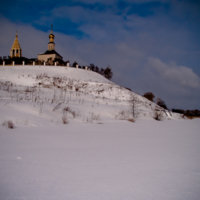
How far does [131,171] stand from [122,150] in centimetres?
90

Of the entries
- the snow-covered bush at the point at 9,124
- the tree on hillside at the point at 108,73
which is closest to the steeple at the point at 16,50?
the tree on hillside at the point at 108,73

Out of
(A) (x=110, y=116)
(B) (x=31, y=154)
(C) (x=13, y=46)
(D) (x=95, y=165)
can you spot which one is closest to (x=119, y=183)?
(D) (x=95, y=165)

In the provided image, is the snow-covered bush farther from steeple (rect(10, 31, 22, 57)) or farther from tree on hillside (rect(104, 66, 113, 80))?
steeple (rect(10, 31, 22, 57))

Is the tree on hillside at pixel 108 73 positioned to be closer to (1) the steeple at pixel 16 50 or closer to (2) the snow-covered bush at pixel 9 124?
(1) the steeple at pixel 16 50

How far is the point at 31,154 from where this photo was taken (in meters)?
2.34

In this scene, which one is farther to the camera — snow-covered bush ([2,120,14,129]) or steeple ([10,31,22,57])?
steeple ([10,31,22,57])

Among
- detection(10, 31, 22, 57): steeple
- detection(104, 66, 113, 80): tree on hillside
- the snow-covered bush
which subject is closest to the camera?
the snow-covered bush

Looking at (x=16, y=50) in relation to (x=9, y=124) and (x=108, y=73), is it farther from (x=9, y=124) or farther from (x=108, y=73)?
(x=9, y=124)

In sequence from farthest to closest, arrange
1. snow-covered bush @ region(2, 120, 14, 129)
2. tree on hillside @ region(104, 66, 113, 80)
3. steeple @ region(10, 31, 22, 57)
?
steeple @ region(10, 31, 22, 57) → tree on hillside @ region(104, 66, 113, 80) → snow-covered bush @ region(2, 120, 14, 129)

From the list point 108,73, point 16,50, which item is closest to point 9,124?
point 108,73

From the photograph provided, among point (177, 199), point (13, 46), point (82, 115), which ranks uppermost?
point (13, 46)

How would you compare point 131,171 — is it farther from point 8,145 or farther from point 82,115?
point 82,115

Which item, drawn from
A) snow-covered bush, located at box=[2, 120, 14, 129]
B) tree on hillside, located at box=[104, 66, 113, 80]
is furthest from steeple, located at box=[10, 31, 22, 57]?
snow-covered bush, located at box=[2, 120, 14, 129]

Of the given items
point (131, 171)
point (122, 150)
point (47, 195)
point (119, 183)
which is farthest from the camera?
point (122, 150)
